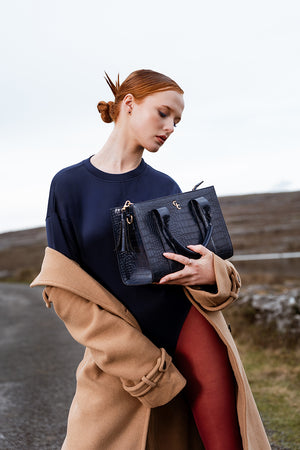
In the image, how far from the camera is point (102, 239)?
2.14 metres

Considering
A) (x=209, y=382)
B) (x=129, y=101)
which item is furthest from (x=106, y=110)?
(x=209, y=382)

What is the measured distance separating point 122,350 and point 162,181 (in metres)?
0.79

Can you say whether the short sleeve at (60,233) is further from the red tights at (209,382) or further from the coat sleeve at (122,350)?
the red tights at (209,382)

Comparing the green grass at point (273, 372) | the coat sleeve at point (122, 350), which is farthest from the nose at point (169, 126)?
the green grass at point (273, 372)

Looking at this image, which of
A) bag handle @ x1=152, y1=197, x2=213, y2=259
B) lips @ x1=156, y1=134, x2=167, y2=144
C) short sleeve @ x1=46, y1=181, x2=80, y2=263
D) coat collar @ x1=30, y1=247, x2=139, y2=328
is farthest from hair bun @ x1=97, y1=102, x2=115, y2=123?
coat collar @ x1=30, y1=247, x2=139, y2=328

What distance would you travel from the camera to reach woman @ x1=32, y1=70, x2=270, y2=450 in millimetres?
2084

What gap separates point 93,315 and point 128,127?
2.69ft

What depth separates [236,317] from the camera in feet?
22.7

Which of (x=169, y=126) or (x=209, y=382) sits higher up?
(x=169, y=126)

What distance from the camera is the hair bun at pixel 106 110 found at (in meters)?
2.35

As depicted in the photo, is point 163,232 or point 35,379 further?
point 35,379

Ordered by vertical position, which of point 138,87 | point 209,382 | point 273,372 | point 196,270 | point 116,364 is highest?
point 138,87

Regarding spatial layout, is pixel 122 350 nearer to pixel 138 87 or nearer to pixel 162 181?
pixel 162 181

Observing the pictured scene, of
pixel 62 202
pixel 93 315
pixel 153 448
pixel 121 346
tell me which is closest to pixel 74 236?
pixel 62 202
